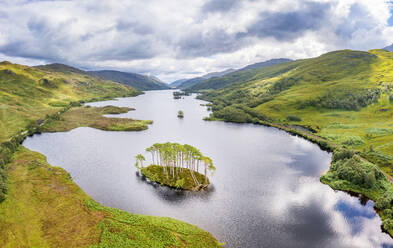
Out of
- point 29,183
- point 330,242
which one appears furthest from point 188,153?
point 29,183

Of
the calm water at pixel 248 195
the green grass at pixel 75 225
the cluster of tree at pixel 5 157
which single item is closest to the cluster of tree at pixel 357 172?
the calm water at pixel 248 195

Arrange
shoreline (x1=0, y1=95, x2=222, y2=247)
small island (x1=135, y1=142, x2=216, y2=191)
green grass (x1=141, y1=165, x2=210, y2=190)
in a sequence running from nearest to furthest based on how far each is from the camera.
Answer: shoreline (x1=0, y1=95, x2=222, y2=247)
green grass (x1=141, y1=165, x2=210, y2=190)
small island (x1=135, y1=142, x2=216, y2=191)

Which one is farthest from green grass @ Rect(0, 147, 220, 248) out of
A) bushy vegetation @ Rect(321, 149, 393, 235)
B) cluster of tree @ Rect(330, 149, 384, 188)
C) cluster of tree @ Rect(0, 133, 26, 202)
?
cluster of tree @ Rect(330, 149, 384, 188)

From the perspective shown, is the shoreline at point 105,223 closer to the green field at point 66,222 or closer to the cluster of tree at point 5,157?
the green field at point 66,222

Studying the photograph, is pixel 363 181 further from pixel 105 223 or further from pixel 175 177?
pixel 105 223

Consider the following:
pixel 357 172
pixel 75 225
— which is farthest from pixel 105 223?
pixel 357 172

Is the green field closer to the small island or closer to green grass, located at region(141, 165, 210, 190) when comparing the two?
green grass, located at region(141, 165, 210, 190)
